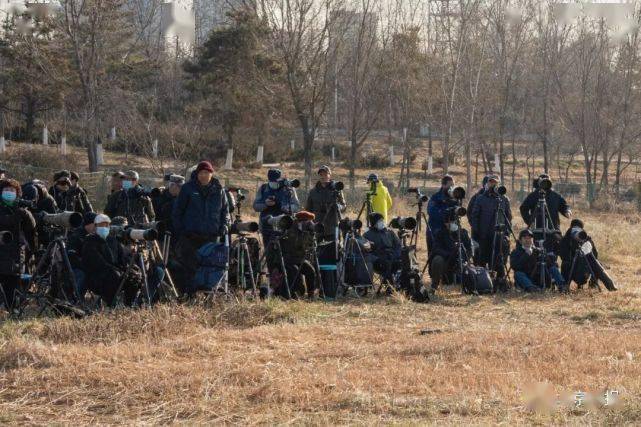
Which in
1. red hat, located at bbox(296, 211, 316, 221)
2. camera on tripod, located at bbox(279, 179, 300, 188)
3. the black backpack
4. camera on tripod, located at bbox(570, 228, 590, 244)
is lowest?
the black backpack

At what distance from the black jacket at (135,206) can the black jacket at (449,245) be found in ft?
12.5

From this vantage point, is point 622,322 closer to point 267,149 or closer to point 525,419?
point 525,419

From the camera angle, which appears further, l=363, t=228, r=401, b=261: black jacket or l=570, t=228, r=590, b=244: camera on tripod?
l=570, t=228, r=590, b=244: camera on tripod

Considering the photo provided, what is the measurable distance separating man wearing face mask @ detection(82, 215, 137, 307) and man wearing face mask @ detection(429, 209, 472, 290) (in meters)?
4.24

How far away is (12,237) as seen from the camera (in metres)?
10.2

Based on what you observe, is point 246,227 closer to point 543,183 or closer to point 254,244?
point 254,244

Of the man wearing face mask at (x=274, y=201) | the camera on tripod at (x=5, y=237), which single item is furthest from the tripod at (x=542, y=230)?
the camera on tripod at (x=5, y=237)

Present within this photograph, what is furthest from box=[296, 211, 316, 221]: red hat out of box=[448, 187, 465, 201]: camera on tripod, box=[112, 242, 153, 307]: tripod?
box=[448, 187, 465, 201]: camera on tripod

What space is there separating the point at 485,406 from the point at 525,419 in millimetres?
319

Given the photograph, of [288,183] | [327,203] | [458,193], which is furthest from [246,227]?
[458,193]

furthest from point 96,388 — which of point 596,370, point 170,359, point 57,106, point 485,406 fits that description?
point 57,106

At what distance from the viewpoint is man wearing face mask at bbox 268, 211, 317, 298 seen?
1159 cm

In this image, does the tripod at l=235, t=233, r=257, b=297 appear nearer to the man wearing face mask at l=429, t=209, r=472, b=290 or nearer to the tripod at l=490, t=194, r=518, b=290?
the man wearing face mask at l=429, t=209, r=472, b=290

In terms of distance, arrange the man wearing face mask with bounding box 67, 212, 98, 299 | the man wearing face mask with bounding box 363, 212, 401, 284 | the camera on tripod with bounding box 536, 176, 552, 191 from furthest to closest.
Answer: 1. the camera on tripod with bounding box 536, 176, 552, 191
2. the man wearing face mask with bounding box 363, 212, 401, 284
3. the man wearing face mask with bounding box 67, 212, 98, 299
